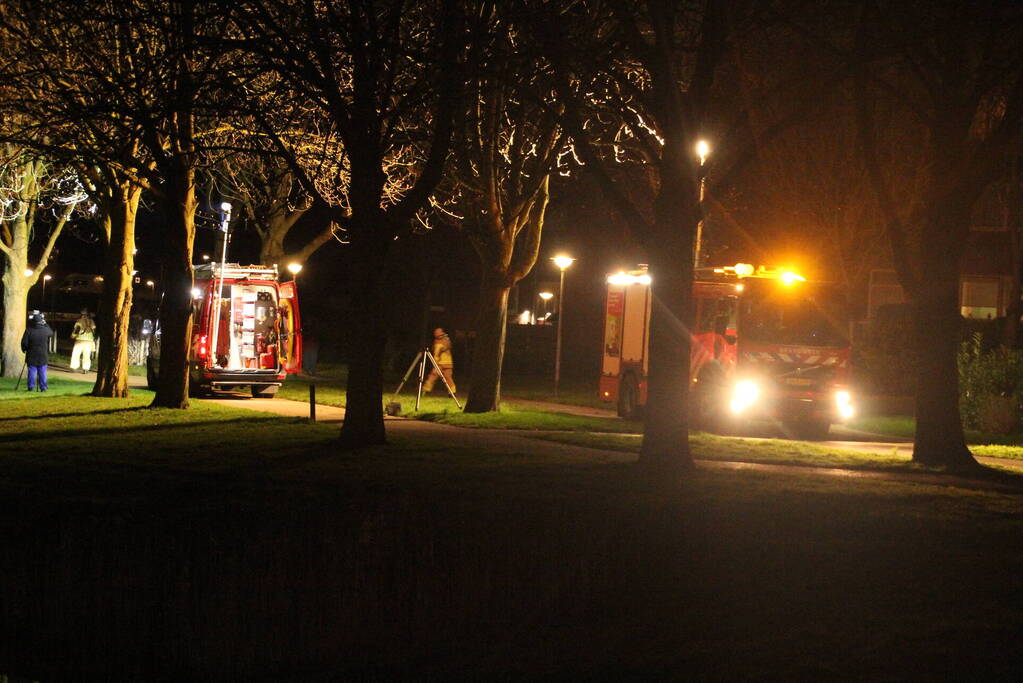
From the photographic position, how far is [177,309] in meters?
24.3

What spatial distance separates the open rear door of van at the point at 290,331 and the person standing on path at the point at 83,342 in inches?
459

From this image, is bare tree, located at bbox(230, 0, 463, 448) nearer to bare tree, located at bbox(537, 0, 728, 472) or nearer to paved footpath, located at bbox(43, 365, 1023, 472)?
bare tree, located at bbox(537, 0, 728, 472)

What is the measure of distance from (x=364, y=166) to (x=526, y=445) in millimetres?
4715

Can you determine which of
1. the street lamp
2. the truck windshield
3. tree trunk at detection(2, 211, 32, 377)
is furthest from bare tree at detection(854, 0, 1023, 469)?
the street lamp

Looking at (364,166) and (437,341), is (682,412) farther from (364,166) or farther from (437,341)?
(437,341)

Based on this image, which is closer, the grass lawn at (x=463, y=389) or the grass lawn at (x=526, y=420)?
the grass lawn at (x=526, y=420)

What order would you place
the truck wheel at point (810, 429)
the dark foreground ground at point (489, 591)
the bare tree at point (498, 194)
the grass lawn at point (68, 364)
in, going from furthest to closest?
the grass lawn at point (68, 364) → the truck wheel at point (810, 429) → the bare tree at point (498, 194) → the dark foreground ground at point (489, 591)

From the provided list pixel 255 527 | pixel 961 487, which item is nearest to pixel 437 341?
pixel 961 487

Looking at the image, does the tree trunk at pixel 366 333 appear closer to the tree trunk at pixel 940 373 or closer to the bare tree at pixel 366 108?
the bare tree at pixel 366 108

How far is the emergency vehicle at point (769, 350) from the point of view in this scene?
24.2 metres

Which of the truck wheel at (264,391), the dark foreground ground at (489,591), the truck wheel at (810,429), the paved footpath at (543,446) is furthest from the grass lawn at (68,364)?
the dark foreground ground at (489,591)

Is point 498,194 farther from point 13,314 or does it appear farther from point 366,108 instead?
point 13,314

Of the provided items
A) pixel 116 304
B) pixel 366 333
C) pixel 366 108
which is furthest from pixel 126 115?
pixel 116 304

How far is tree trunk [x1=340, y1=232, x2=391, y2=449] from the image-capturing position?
1848cm
